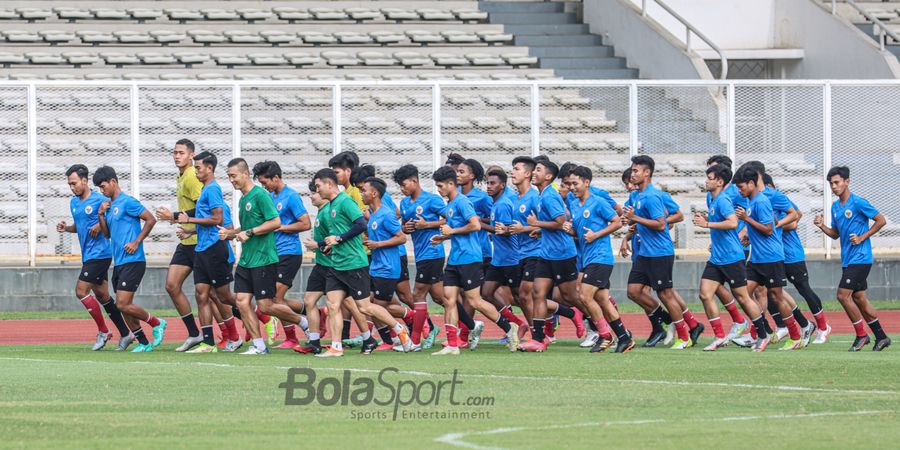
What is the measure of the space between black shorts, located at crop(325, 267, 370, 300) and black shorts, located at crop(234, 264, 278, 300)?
2.18 feet

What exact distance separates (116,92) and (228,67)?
21.8 ft

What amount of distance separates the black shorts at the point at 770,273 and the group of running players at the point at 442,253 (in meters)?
0.02

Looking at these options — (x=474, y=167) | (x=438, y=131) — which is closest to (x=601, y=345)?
(x=474, y=167)

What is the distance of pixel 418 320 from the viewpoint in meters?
15.9

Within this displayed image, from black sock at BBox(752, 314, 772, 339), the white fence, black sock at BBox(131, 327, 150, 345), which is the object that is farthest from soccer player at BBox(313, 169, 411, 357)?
the white fence

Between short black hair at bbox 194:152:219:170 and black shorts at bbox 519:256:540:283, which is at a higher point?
short black hair at bbox 194:152:219:170

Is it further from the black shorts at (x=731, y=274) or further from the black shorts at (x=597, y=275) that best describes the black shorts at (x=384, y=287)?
the black shorts at (x=731, y=274)

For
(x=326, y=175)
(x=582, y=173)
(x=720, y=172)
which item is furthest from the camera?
(x=720, y=172)

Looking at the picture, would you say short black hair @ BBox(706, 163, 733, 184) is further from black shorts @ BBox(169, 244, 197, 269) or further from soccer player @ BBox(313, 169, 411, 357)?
black shorts @ BBox(169, 244, 197, 269)

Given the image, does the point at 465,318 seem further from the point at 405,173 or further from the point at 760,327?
the point at 760,327

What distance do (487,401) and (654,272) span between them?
5.74 m

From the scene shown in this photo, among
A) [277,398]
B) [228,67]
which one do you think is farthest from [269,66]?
[277,398]

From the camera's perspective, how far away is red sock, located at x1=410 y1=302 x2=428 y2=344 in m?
15.8

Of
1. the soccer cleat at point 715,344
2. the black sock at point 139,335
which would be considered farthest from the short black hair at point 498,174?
the black sock at point 139,335
